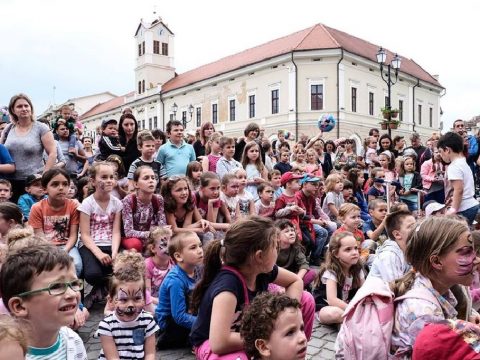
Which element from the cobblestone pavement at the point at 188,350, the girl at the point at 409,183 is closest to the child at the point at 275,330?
the cobblestone pavement at the point at 188,350

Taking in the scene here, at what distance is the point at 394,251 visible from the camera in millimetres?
4035

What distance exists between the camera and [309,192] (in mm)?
7055

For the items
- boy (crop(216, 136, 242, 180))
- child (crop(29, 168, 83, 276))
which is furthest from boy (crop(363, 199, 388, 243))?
child (crop(29, 168, 83, 276))

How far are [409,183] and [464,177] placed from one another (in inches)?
164

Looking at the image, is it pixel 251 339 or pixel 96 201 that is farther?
pixel 96 201

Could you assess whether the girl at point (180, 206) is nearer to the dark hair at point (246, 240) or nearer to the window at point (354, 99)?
the dark hair at point (246, 240)

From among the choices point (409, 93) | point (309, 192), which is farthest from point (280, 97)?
point (309, 192)

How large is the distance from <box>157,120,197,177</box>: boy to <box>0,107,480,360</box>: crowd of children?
0.03m

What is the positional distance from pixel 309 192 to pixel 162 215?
2.83 metres

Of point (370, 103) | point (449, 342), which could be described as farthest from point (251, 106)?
point (449, 342)

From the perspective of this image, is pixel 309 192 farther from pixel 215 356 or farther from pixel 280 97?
pixel 280 97

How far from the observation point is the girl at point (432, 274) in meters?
2.27

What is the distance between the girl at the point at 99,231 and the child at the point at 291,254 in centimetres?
204

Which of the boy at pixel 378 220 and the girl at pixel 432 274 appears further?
the boy at pixel 378 220
